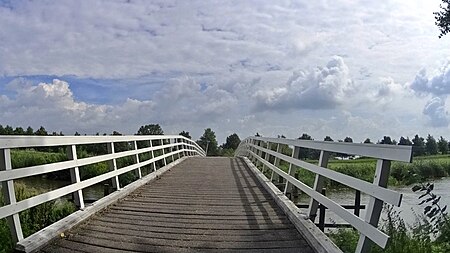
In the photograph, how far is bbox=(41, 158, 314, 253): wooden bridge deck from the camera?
13.9 ft

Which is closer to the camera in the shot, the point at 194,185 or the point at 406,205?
the point at 194,185

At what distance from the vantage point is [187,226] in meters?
5.08

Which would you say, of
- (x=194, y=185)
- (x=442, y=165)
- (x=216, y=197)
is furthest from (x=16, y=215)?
(x=442, y=165)

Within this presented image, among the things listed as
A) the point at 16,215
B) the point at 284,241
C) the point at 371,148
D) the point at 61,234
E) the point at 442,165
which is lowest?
the point at 442,165

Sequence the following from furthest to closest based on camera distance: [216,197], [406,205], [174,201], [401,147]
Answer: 1. [406,205]
2. [216,197]
3. [174,201]
4. [401,147]

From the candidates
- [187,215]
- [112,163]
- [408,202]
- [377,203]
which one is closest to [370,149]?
[377,203]

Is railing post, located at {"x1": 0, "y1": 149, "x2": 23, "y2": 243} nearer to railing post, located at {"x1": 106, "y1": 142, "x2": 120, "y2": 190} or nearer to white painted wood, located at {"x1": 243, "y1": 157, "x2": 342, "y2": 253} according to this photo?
white painted wood, located at {"x1": 243, "y1": 157, "x2": 342, "y2": 253}

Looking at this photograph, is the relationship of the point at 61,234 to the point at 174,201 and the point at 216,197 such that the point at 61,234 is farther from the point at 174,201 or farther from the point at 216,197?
the point at 216,197

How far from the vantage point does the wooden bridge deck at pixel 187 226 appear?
13.9ft

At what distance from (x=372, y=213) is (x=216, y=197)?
→ 4.29 meters

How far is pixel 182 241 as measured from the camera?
4449 mm

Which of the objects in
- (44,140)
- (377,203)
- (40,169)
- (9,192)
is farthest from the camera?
(44,140)

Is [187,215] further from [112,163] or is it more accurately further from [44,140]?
[44,140]

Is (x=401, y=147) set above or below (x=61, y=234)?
above
